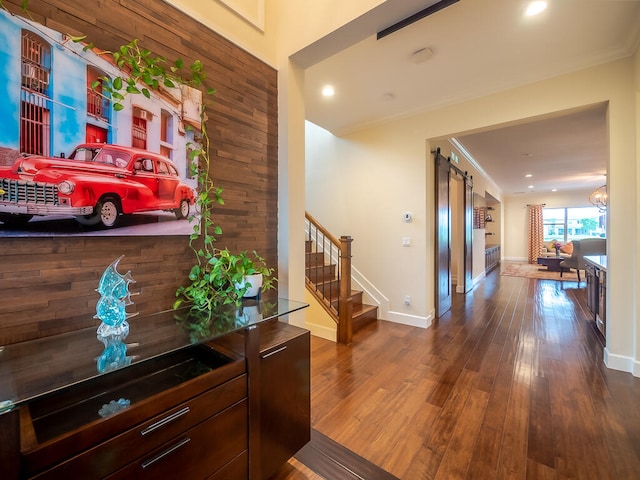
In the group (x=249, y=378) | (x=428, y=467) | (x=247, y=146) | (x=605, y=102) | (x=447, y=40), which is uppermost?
(x=447, y=40)

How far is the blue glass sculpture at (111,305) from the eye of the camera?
3.57ft

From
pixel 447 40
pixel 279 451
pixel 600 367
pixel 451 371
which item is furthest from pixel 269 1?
pixel 600 367

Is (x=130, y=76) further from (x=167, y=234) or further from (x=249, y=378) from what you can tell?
(x=249, y=378)

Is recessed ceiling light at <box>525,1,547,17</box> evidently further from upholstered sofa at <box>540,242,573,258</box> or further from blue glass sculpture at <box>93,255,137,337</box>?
upholstered sofa at <box>540,242,573,258</box>

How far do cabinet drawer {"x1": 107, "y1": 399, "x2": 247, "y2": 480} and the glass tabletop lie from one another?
328 mm

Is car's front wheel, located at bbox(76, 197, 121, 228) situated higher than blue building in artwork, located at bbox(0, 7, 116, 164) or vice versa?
blue building in artwork, located at bbox(0, 7, 116, 164)

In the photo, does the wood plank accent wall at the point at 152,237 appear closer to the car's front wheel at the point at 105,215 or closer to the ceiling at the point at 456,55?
the car's front wheel at the point at 105,215

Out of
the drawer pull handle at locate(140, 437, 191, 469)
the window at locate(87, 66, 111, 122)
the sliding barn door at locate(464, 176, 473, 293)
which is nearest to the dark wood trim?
the drawer pull handle at locate(140, 437, 191, 469)

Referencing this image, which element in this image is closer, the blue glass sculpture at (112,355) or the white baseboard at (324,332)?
the blue glass sculpture at (112,355)

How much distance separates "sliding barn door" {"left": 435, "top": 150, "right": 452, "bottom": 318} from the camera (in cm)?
400

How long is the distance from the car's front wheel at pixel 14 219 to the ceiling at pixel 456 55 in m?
1.82

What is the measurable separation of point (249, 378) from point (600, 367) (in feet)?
10.8

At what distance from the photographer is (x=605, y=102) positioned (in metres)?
2.56

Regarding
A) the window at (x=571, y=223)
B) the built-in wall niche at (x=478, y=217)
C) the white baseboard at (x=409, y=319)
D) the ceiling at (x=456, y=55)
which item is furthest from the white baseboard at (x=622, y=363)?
the window at (x=571, y=223)
